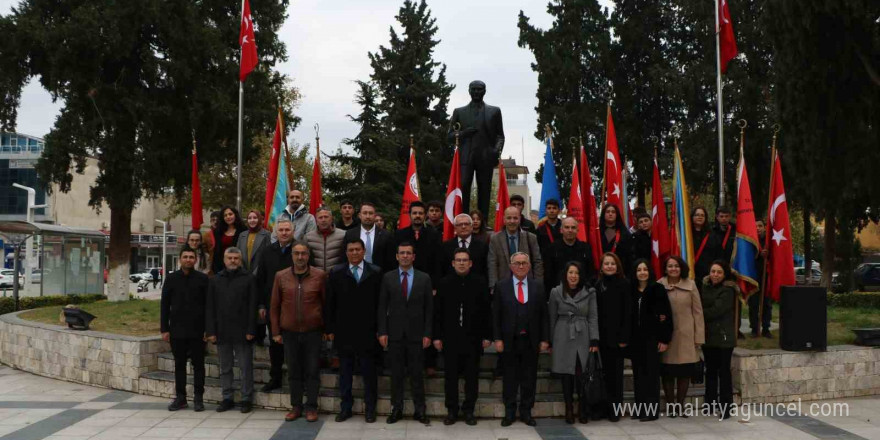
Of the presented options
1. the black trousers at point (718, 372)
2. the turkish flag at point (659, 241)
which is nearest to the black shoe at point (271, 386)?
the black trousers at point (718, 372)

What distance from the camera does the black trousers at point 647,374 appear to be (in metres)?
7.33

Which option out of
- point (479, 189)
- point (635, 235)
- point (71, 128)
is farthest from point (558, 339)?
point (71, 128)

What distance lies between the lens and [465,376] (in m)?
7.34

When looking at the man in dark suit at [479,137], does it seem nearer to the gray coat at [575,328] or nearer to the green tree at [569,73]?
the gray coat at [575,328]

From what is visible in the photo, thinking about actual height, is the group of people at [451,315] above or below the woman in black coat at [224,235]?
below

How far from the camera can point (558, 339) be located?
7.17 meters

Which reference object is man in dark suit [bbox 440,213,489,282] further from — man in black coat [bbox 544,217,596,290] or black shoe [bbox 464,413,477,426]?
black shoe [bbox 464,413,477,426]

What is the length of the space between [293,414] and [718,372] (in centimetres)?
480

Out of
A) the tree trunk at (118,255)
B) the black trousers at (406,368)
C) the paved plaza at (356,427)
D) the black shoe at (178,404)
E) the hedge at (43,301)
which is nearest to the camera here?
the paved plaza at (356,427)

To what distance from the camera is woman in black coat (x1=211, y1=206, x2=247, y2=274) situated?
8648mm

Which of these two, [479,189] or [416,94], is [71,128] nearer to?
[479,189]

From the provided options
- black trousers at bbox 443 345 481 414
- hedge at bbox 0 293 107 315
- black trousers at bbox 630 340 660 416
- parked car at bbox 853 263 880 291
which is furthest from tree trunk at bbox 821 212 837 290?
hedge at bbox 0 293 107 315

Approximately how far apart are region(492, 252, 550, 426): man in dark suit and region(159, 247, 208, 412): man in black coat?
3428 millimetres

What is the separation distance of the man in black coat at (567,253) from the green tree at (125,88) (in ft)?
39.1
